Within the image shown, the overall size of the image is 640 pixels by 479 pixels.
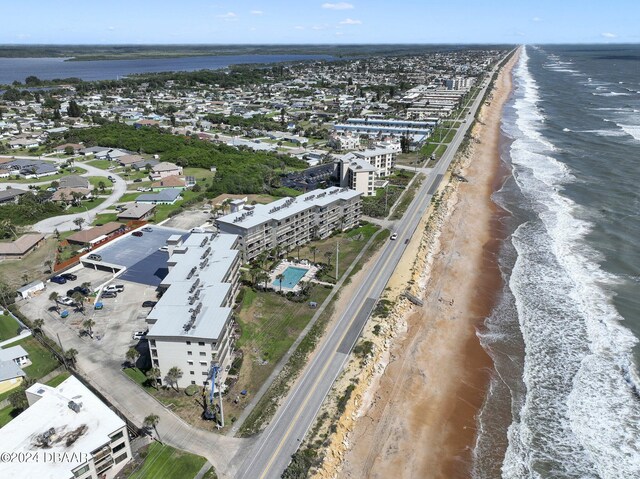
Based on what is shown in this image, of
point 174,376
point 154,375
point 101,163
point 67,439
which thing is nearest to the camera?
point 67,439

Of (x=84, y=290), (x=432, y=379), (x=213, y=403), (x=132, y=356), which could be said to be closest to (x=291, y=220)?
(x=84, y=290)

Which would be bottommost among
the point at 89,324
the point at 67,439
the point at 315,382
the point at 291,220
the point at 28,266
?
the point at 315,382

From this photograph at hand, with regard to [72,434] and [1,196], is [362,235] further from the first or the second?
[1,196]

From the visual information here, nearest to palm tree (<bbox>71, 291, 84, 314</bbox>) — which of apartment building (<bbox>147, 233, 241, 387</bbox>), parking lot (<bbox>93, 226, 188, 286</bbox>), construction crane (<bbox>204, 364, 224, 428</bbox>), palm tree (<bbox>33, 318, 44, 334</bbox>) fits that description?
palm tree (<bbox>33, 318, 44, 334</bbox>)

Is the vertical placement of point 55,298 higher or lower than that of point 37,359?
higher

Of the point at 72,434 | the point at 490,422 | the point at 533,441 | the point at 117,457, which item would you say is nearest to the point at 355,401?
the point at 490,422

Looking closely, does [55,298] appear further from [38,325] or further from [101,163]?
[101,163]

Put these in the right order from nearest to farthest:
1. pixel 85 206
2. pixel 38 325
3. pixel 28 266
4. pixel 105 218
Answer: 1. pixel 38 325
2. pixel 28 266
3. pixel 105 218
4. pixel 85 206
